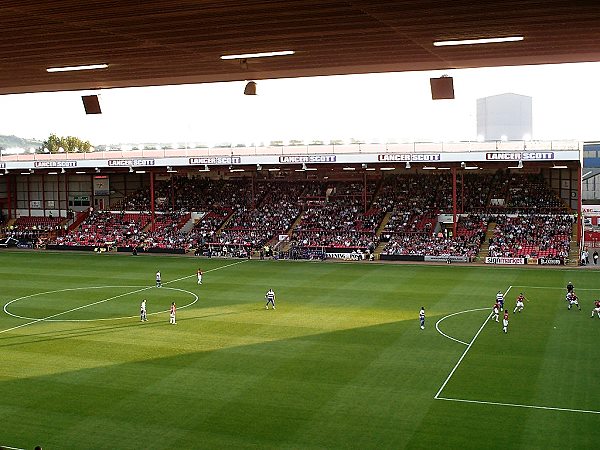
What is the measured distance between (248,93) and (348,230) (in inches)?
2085

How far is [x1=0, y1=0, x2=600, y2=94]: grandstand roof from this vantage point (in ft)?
25.8

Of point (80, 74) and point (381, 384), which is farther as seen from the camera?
point (381, 384)

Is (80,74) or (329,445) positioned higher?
(80,74)

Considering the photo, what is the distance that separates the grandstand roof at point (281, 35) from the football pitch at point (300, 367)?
10.4m

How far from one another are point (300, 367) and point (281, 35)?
1807 cm

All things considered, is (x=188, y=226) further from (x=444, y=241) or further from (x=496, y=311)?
(x=496, y=311)

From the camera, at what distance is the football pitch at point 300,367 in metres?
19.4

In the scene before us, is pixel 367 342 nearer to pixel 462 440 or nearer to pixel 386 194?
pixel 462 440

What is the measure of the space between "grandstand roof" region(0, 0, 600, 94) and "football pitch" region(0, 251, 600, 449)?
10.4m

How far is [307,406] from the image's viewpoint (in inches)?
846

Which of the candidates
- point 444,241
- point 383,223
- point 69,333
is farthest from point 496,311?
point 383,223

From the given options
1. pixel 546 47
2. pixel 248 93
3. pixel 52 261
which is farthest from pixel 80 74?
pixel 52 261

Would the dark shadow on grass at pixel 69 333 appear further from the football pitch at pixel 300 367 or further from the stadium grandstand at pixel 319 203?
the stadium grandstand at pixel 319 203

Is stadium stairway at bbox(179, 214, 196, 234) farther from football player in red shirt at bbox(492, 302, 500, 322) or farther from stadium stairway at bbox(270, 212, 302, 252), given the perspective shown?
football player in red shirt at bbox(492, 302, 500, 322)
